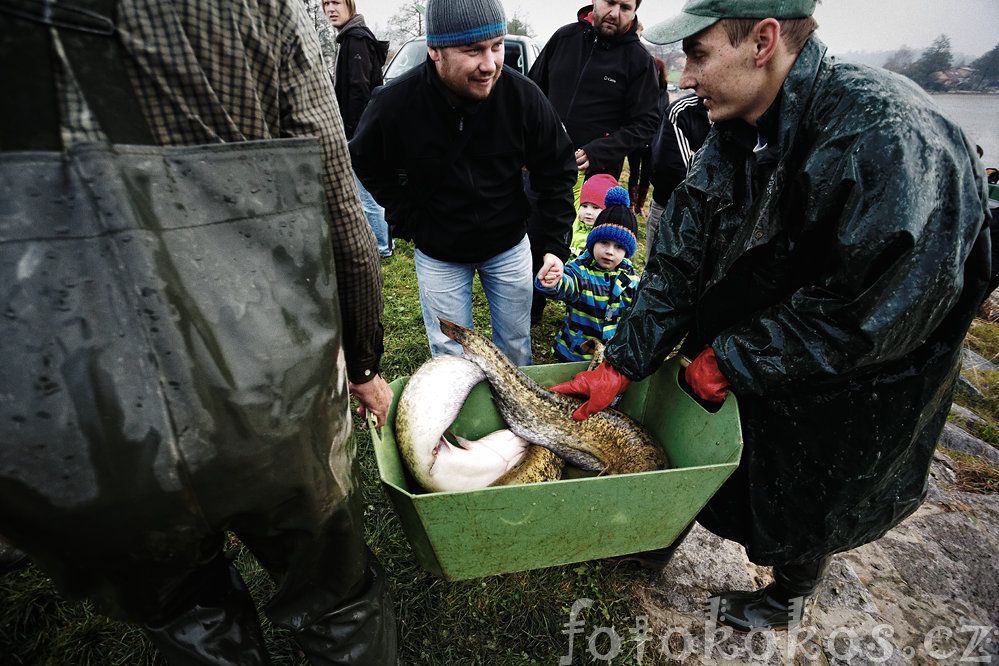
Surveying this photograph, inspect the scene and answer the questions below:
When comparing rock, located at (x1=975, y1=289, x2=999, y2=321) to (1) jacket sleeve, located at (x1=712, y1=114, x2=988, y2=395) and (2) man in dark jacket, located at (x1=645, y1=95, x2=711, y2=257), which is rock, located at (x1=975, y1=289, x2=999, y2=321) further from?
(1) jacket sleeve, located at (x1=712, y1=114, x2=988, y2=395)

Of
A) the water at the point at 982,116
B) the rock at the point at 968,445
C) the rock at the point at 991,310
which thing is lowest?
the rock at the point at 991,310

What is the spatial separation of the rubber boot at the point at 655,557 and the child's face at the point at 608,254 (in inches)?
68.5

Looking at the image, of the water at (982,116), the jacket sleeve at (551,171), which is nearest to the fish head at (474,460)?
the jacket sleeve at (551,171)

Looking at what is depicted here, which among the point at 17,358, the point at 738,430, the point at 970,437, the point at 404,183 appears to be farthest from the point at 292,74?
the point at 970,437

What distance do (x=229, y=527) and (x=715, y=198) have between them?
175 centimetres

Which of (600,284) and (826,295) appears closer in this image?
(826,295)

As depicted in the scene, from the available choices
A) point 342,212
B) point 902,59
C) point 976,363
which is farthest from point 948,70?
point 342,212

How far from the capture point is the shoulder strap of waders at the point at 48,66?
77cm

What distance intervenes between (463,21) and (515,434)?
1.88m

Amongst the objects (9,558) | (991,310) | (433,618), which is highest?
(9,558)

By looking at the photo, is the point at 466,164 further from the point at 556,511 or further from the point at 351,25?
Answer: the point at 351,25

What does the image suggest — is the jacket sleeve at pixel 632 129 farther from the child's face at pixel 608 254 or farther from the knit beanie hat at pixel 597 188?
the child's face at pixel 608 254

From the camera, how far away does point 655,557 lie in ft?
7.59

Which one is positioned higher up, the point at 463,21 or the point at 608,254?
the point at 463,21
